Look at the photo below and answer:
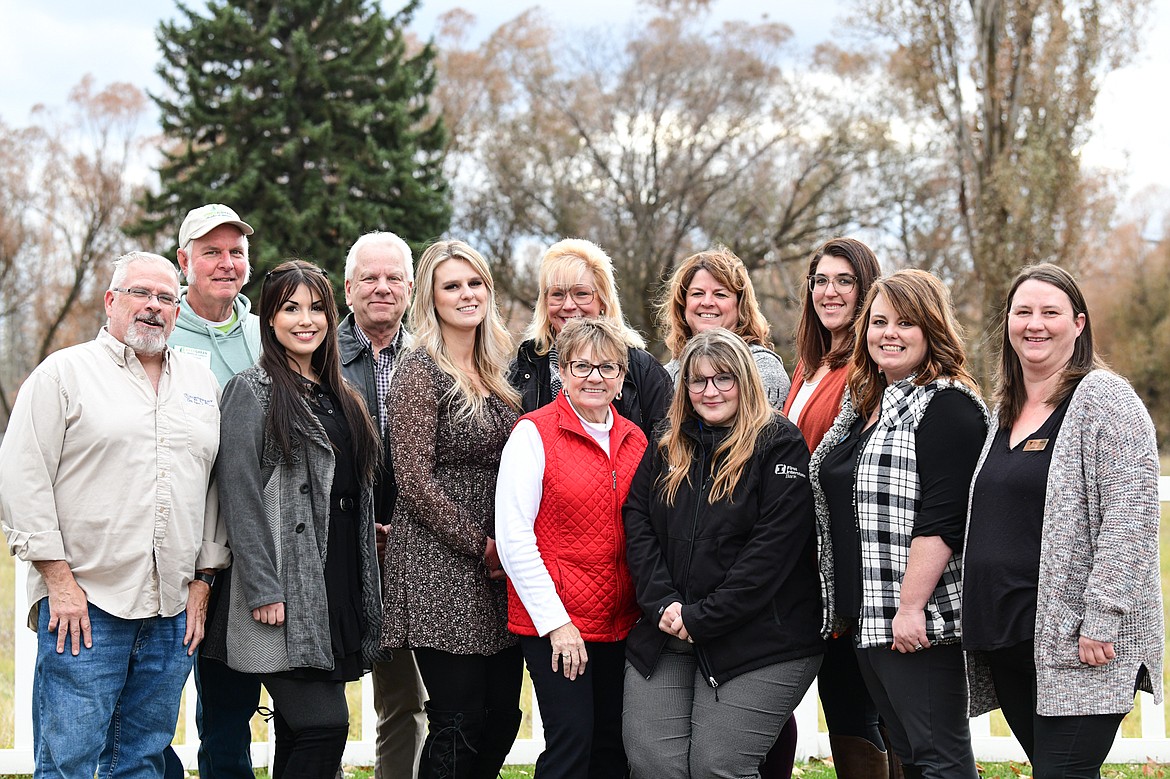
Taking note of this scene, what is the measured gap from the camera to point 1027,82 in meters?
15.8

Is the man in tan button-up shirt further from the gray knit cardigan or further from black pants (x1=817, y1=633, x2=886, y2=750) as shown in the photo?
the gray knit cardigan

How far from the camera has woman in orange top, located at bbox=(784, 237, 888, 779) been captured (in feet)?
13.3

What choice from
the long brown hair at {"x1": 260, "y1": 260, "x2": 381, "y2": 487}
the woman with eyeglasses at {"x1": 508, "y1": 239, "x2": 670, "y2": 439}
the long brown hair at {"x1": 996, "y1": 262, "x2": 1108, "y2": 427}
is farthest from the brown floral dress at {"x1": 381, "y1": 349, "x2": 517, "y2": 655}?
the long brown hair at {"x1": 996, "y1": 262, "x2": 1108, "y2": 427}

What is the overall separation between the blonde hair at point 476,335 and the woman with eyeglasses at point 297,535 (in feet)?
1.24

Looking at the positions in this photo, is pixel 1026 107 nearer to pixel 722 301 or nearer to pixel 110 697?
pixel 722 301

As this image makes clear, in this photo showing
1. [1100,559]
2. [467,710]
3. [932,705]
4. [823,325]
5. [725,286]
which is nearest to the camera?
[1100,559]

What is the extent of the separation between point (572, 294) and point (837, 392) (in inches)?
44.8

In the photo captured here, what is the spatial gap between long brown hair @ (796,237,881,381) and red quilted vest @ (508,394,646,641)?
1.13 metres

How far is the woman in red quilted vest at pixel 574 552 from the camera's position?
3574 millimetres

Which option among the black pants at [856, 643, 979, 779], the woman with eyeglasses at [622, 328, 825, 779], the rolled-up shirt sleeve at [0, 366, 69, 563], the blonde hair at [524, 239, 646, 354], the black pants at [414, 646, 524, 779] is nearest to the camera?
the rolled-up shirt sleeve at [0, 366, 69, 563]

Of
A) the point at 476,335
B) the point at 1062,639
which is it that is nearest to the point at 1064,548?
the point at 1062,639

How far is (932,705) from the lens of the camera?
134 inches

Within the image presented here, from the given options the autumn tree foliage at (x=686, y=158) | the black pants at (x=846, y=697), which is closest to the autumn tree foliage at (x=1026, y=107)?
the autumn tree foliage at (x=686, y=158)

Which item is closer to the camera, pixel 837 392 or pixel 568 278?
pixel 837 392
